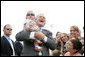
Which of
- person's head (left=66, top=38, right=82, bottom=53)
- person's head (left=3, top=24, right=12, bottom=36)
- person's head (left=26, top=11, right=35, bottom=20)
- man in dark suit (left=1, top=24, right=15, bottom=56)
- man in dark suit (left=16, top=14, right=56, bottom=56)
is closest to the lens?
man in dark suit (left=16, top=14, right=56, bottom=56)

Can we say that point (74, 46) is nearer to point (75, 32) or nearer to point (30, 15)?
point (75, 32)

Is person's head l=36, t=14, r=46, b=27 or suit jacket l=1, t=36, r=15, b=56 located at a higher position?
person's head l=36, t=14, r=46, b=27

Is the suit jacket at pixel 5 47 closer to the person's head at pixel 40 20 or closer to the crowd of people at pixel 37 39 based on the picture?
the crowd of people at pixel 37 39

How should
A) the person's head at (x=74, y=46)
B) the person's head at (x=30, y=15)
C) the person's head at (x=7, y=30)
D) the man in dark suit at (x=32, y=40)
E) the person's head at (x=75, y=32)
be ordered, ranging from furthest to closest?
the person's head at (x=7, y=30)
the person's head at (x=75, y=32)
the person's head at (x=74, y=46)
the person's head at (x=30, y=15)
the man in dark suit at (x=32, y=40)

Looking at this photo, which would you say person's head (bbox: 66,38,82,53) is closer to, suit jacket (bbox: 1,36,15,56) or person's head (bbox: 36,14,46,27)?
person's head (bbox: 36,14,46,27)

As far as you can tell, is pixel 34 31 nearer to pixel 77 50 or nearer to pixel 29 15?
pixel 29 15

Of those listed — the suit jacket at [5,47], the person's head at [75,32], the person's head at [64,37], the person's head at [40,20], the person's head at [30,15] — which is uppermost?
the person's head at [30,15]

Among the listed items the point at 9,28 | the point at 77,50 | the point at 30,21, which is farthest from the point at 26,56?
the point at 9,28

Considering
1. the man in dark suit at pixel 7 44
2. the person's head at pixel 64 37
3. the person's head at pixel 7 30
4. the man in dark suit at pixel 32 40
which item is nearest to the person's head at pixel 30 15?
the man in dark suit at pixel 32 40

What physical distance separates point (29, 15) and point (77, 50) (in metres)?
1.32

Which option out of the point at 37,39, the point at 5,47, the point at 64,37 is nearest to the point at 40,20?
the point at 37,39

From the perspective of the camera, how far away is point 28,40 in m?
4.20

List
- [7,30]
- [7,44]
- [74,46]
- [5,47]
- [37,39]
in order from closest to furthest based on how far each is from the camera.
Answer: [37,39]
[74,46]
[5,47]
[7,44]
[7,30]

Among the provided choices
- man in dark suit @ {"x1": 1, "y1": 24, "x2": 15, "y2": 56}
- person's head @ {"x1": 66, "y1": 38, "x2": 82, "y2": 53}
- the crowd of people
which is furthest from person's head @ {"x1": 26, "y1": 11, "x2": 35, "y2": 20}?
man in dark suit @ {"x1": 1, "y1": 24, "x2": 15, "y2": 56}
